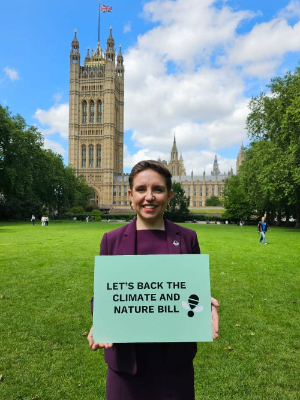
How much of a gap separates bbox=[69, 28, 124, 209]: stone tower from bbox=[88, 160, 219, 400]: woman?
85549 millimetres

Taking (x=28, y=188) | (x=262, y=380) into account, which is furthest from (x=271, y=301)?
(x=28, y=188)

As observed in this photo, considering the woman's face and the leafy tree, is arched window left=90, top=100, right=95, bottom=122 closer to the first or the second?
the leafy tree

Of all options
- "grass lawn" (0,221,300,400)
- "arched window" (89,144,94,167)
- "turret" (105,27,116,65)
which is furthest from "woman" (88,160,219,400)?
"turret" (105,27,116,65)

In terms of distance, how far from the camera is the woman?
6.09 feet

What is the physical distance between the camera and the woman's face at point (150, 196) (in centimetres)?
205

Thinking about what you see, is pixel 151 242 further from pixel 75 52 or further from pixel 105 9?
pixel 75 52

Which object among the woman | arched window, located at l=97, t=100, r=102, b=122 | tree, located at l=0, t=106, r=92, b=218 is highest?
arched window, located at l=97, t=100, r=102, b=122

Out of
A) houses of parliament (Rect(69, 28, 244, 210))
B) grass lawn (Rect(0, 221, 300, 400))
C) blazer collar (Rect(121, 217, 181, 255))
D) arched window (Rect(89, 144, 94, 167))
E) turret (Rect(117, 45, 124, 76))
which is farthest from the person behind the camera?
turret (Rect(117, 45, 124, 76))

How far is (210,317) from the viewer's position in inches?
73.0

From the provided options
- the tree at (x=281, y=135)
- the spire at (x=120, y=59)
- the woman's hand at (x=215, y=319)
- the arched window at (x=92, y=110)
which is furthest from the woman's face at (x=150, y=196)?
the spire at (x=120, y=59)

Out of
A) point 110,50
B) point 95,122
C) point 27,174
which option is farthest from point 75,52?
point 27,174

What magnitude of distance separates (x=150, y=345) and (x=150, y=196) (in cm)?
91

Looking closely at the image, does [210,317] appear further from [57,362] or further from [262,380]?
[57,362]

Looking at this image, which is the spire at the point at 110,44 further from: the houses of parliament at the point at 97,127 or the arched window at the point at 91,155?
the arched window at the point at 91,155
